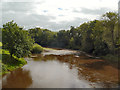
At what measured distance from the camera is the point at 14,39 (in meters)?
23.9

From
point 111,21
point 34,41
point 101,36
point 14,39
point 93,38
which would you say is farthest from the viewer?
point 93,38

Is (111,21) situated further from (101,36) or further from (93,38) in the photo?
(93,38)

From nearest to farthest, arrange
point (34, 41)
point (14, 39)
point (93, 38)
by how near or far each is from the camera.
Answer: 1. point (14, 39)
2. point (34, 41)
3. point (93, 38)

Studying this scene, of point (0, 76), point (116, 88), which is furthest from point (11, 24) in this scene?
point (116, 88)

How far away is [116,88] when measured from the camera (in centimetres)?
1432

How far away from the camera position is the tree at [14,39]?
23.6m

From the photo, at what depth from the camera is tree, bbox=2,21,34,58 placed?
23.6 m

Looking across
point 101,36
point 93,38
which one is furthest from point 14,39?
point 93,38

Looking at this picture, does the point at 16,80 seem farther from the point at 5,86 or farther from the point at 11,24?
the point at 11,24

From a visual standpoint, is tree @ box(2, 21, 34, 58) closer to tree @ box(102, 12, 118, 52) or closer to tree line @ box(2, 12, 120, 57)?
tree line @ box(2, 12, 120, 57)

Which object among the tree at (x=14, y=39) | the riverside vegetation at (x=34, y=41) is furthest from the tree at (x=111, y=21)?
the tree at (x=14, y=39)

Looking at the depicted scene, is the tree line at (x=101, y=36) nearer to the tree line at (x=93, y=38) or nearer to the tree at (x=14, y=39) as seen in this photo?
the tree line at (x=93, y=38)

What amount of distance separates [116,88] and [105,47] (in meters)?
27.4

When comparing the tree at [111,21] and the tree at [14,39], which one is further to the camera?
the tree at [111,21]
